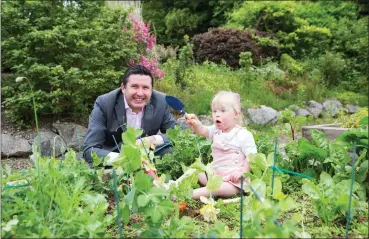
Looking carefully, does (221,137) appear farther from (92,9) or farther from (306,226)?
(92,9)

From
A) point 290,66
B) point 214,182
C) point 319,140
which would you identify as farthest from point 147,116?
point 290,66

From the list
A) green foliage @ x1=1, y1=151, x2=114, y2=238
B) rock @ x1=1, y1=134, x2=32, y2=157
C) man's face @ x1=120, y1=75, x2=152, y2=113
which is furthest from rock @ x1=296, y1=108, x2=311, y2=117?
green foliage @ x1=1, y1=151, x2=114, y2=238

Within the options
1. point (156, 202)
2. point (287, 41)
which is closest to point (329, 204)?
point (156, 202)

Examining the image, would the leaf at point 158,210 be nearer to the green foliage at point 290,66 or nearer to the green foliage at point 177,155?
the green foliage at point 177,155

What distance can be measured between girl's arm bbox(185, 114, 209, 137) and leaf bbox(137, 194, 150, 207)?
0.97m

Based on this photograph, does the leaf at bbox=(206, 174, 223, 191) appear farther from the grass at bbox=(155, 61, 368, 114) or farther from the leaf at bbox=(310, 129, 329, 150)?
the grass at bbox=(155, 61, 368, 114)

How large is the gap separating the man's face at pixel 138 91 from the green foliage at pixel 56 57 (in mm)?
2808

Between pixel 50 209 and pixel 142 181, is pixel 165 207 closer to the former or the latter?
pixel 142 181

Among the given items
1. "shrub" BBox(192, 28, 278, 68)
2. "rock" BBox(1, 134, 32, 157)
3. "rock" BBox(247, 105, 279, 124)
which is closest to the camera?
"rock" BBox(1, 134, 32, 157)

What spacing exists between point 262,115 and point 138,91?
4637mm

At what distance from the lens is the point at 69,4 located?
646cm

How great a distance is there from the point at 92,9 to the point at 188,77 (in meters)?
1.99

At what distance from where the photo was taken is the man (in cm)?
272

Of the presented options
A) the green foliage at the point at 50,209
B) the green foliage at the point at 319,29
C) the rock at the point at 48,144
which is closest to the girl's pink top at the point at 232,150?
the green foliage at the point at 50,209
